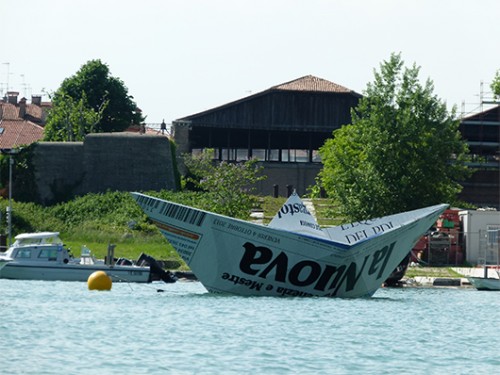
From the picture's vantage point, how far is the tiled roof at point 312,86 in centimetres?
11062

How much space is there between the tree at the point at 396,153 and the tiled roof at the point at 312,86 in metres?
27.7

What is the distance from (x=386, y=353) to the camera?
3697cm

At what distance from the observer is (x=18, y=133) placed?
444 ft

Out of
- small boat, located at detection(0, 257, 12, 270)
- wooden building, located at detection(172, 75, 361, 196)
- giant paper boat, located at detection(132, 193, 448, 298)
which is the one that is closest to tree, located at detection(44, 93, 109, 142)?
wooden building, located at detection(172, 75, 361, 196)

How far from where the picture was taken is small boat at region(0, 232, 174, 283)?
216 ft

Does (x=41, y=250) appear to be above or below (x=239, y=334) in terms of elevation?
above

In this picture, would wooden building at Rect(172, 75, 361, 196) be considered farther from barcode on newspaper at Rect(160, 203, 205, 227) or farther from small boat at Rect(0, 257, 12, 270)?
barcode on newspaper at Rect(160, 203, 205, 227)

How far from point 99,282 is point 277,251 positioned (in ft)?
41.7

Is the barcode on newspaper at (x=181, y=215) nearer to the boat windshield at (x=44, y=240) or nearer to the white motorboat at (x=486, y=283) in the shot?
the boat windshield at (x=44, y=240)

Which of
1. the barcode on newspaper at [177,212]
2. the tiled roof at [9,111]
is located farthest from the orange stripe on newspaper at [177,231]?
the tiled roof at [9,111]

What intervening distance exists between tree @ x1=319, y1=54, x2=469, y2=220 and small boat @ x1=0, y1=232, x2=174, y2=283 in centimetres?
1631

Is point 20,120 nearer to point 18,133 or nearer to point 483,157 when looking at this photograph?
point 18,133

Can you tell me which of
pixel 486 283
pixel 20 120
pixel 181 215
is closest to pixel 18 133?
pixel 20 120

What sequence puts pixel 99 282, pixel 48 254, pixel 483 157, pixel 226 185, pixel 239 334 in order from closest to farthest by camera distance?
pixel 239 334
pixel 99 282
pixel 48 254
pixel 226 185
pixel 483 157
